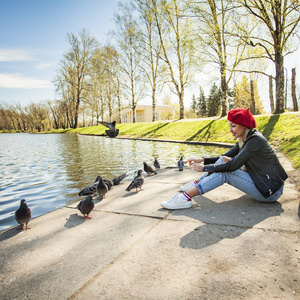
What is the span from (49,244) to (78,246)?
38 cm

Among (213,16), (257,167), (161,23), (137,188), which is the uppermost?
(161,23)

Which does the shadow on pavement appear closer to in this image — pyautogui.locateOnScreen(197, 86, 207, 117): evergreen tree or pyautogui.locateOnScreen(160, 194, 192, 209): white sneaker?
pyautogui.locateOnScreen(160, 194, 192, 209): white sneaker

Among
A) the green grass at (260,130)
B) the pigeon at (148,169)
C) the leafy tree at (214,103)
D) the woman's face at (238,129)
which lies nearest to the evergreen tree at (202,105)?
the leafy tree at (214,103)

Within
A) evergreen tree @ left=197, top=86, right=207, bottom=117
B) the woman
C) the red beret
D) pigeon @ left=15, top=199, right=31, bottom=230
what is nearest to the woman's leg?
the woman

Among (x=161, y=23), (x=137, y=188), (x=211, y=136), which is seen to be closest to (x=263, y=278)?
(x=137, y=188)

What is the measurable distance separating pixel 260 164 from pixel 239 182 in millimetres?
389

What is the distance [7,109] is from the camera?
92000 millimetres

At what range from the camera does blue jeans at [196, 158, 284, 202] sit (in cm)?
322

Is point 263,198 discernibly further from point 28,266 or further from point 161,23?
point 161,23

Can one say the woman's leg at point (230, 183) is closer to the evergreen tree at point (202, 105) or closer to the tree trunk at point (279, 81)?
the tree trunk at point (279, 81)

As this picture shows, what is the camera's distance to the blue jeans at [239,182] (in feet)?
10.6

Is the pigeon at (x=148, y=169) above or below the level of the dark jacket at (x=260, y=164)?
below

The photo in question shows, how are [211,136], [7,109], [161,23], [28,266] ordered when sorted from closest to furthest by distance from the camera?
[28,266], [211,136], [161,23], [7,109]

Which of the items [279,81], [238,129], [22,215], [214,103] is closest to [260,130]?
[279,81]
